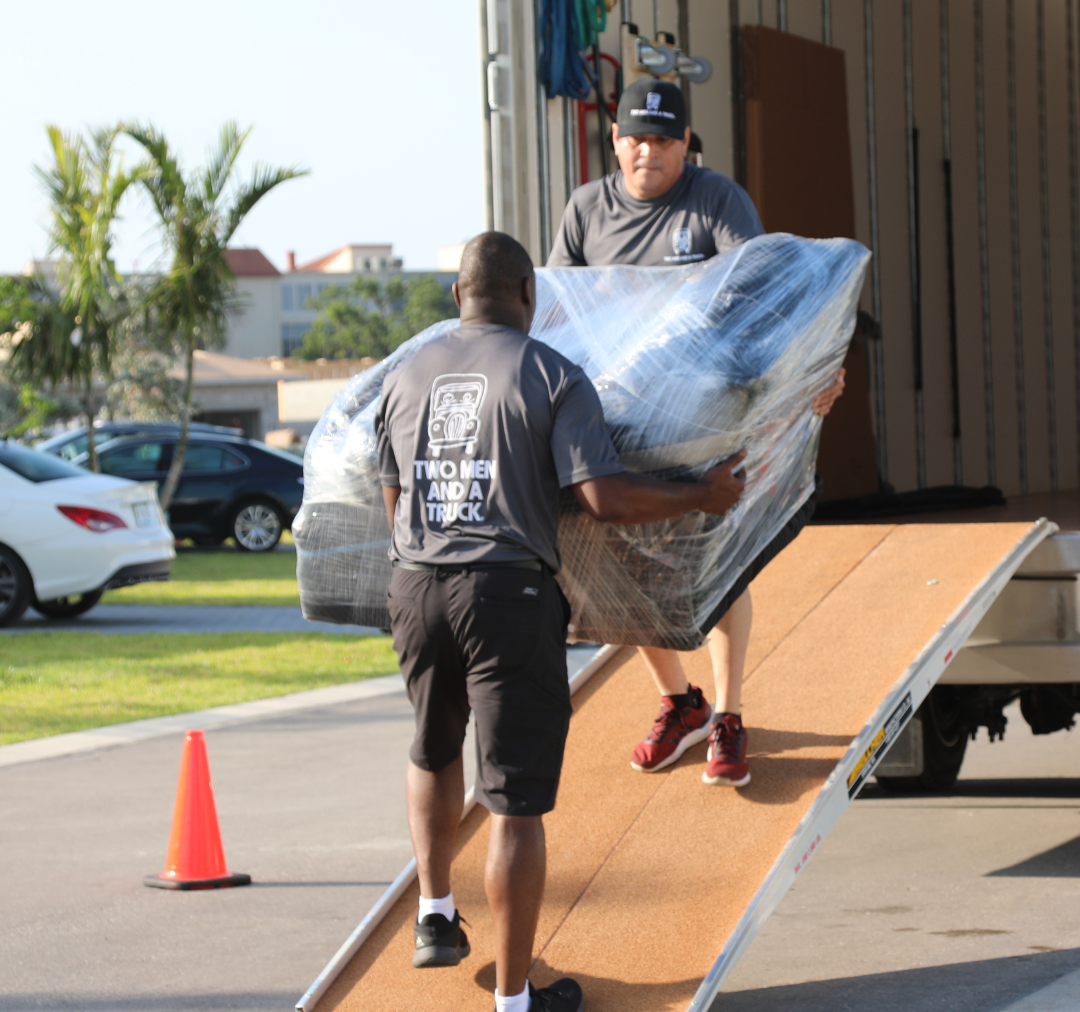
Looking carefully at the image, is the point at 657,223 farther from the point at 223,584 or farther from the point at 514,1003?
the point at 223,584

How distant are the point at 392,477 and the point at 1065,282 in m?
7.43

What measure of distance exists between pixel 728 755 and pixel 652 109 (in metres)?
1.97

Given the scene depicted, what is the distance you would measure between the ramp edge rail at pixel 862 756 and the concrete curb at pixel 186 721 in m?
5.05

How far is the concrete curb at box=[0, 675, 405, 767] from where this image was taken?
8.32 metres

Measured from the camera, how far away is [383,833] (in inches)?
259

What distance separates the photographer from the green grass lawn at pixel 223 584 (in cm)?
1513

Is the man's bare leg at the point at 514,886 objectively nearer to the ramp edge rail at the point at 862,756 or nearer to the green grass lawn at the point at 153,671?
the ramp edge rail at the point at 862,756

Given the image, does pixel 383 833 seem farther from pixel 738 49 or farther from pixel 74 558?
pixel 74 558

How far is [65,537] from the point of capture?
1264 centimetres

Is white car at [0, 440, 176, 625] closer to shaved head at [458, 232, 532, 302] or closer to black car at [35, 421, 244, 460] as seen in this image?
black car at [35, 421, 244, 460]

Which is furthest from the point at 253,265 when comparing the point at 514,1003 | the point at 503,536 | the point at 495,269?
the point at 514,1003

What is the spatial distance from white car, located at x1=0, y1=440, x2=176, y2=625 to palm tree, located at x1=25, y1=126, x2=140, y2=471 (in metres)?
4.95

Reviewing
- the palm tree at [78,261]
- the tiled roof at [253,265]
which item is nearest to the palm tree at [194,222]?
the palm tree at [78,261]

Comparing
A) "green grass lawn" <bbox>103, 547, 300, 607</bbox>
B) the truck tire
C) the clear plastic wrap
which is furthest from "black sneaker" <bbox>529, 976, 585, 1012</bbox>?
"green grass lawn" <bbox>103, 547, 300, 607</bbox>
